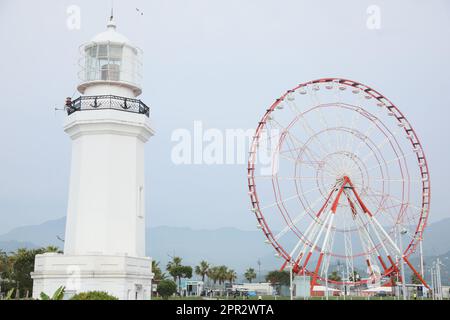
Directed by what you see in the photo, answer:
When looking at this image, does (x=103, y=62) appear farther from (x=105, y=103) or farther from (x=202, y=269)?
(x=202, y=269)

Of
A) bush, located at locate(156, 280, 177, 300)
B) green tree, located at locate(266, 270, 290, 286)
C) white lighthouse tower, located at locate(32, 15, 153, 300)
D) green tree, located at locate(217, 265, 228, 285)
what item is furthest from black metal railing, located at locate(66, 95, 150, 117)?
green tree, located at locate(217, 265, 228, 285)

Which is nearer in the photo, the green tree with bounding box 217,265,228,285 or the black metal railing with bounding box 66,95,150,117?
the black metal railing with bounding box 66,95,150,117

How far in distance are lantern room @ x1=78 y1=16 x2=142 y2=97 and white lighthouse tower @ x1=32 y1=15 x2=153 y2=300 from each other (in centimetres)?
7

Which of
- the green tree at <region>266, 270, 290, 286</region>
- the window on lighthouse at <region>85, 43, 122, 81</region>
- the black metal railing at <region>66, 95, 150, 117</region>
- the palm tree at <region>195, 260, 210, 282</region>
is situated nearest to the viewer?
the black metal railing at <region>66, 95, 150, 117</region>

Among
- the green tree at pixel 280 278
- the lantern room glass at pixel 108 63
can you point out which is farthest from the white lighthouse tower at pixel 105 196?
the green tree at pixel 280 278

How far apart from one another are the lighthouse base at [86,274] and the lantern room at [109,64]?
6157 millimetres

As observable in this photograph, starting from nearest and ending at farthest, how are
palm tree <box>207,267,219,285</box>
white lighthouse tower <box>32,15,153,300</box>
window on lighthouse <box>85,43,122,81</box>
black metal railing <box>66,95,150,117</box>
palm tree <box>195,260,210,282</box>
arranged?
white lighthouse tower <box>32,15,153,300</box>, black metal railing <box>66,95,150,117</box>, window on lighthouse <box>85,43,122,81</box>, palm tree <box>207,267,219,285</box>, palm tree <box>195,260,210,282</box>

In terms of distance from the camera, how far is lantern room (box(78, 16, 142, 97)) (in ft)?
67.1

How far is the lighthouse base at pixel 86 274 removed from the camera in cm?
1752

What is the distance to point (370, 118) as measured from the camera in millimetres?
32469

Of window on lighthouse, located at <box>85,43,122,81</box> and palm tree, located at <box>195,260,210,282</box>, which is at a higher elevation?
window on lighthouse, located at <box>85,43,122,81</box>

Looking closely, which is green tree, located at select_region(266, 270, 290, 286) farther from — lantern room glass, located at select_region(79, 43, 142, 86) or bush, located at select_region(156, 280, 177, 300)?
lantern room glass, located at select_region(79, 43, 142, 86)

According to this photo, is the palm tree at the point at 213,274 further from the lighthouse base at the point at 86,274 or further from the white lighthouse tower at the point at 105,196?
the lighthouse base at the point at 86,274
